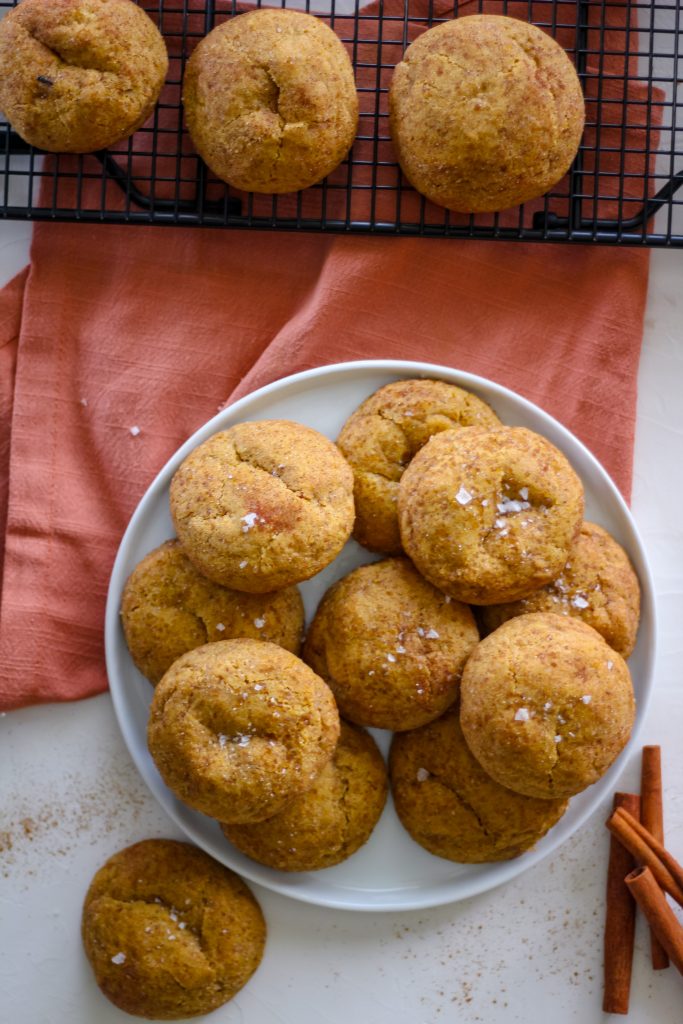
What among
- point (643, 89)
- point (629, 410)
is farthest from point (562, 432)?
point (643, 89)

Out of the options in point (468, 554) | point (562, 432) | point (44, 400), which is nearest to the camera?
point (468, 554)

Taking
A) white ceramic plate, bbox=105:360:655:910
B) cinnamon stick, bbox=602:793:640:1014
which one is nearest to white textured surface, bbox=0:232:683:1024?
cinnamon stick, bbox=602:793:640:1014

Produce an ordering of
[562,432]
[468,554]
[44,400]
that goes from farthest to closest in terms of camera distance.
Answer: [44,400], [562,432], [468,554]

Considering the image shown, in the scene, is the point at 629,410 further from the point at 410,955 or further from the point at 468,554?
the point at 410,955

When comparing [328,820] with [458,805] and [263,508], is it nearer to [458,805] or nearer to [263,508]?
[458,805]

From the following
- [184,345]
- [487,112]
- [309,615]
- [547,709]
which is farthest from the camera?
[184,345]

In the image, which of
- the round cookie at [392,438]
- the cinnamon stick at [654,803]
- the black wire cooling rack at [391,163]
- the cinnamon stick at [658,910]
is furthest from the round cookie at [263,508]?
the cinnamon stick at [658,910]

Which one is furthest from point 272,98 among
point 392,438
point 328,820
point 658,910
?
point 658,910

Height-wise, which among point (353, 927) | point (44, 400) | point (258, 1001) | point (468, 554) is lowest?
point (258, 1001)

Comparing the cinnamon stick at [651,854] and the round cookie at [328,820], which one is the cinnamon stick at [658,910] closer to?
the cinnamon stick at [651,854]
